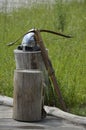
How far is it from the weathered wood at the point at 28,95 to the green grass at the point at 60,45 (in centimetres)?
77

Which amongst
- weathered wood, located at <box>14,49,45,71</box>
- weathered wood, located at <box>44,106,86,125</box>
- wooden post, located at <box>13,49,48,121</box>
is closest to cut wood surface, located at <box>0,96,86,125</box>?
weathered wood, located at <box>44,106,86,125</box>

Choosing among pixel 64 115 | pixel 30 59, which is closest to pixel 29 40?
pixel 30 59

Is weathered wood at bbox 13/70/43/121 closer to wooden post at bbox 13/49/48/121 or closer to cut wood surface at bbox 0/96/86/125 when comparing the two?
wooden post at bbox 13/49/48/121

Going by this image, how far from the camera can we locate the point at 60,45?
1064cm

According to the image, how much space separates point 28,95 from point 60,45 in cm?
399

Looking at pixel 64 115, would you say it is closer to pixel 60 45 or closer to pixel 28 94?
pixel 28 94

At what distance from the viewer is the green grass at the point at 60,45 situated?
309 inches

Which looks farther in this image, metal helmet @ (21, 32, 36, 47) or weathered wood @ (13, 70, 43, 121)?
metal helmet @ (21, 32, 36, 47)

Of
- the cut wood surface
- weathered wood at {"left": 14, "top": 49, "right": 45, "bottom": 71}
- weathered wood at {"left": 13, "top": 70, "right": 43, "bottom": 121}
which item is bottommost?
the cut wood surface

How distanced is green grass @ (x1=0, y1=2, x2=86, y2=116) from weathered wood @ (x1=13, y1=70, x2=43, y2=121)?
30.3 inches

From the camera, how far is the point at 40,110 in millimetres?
6879

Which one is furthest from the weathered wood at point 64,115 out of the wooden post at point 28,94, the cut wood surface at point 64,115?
the wooden post at point 28,94

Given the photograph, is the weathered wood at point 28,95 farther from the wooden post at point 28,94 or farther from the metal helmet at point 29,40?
the metal helmet at point 29,40

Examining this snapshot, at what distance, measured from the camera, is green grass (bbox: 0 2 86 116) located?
7.84 m
